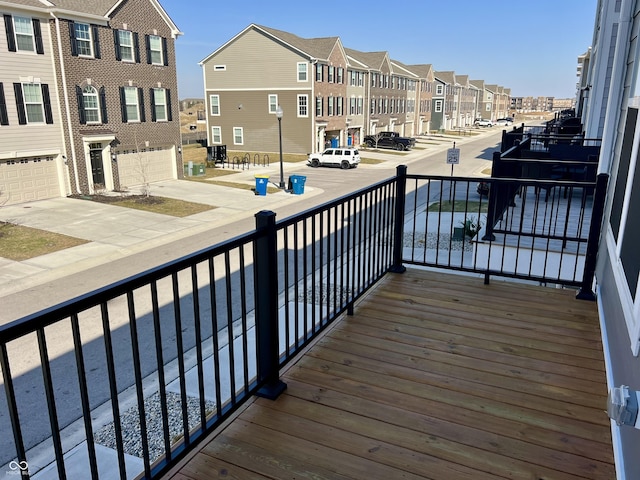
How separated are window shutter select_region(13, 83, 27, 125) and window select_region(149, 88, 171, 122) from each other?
22.1ft

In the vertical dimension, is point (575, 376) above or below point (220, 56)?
below

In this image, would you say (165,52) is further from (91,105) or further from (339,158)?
(339,158)

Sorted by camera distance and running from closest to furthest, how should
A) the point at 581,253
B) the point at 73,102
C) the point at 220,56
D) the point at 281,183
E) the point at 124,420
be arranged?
1. the point at 124,420
2. the point at 581,253
3. the point at 73,102
4. the point at 281,183
5. the point at 220,56

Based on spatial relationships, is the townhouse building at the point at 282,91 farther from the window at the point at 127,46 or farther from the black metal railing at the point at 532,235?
the black metal railing at the point at 532,235

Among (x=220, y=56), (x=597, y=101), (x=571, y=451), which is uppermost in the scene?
(x=220, y=56)

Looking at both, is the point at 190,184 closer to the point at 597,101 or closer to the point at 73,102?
the point at 73,102

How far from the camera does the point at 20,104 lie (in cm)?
1903

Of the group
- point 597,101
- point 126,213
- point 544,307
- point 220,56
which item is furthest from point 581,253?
point 220,56

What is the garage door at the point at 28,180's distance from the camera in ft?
62.6

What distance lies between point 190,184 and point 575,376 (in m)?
23.8

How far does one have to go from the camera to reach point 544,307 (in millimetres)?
4949

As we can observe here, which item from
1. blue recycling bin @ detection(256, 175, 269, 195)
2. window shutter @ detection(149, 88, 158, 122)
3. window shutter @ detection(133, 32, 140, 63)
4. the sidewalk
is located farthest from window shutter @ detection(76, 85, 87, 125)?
blue recycling bin @ detection(256, 175, 269, 195)

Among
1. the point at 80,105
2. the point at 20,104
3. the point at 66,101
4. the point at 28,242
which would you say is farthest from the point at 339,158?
the point at 28,242

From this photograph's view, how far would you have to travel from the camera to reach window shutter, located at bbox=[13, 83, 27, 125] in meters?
18.8
